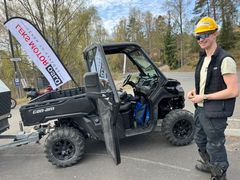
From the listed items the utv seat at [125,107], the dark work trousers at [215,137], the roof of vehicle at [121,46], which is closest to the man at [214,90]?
the dark work trousers at [215,137]

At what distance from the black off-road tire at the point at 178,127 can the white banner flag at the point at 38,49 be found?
94.8 inches

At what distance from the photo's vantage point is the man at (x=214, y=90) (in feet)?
9.25

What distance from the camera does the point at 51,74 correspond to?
5660mm

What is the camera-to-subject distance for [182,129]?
4.70 meters

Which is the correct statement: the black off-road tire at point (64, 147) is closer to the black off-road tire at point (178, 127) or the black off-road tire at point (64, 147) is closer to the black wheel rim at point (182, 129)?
the black off-road tire at point (178, 127)

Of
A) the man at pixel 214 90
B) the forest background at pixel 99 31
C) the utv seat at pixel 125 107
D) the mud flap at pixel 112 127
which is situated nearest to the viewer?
the man at pixel 214 90

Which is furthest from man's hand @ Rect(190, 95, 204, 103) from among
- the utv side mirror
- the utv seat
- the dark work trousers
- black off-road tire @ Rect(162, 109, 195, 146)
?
the utv seat

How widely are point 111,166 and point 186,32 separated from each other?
3567 cm

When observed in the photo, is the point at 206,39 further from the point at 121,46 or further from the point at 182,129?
the point at 182,129

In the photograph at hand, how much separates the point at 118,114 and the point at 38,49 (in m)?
2.53

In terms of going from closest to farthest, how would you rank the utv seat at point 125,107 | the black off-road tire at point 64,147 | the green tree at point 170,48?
1. the black off-road tire at point 64,147
2. the utv seat at point 125,107
3. the green tree at point 170,48

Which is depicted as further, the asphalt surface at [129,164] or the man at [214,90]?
the asphalt surface at [129,164]

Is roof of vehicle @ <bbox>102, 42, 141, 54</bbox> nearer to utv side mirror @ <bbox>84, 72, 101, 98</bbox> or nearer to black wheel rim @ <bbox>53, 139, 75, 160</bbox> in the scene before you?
utv side mirror @ <bbox>84, 72, 101, 98</bbox>

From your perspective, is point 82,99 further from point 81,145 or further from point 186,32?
point 186,32
